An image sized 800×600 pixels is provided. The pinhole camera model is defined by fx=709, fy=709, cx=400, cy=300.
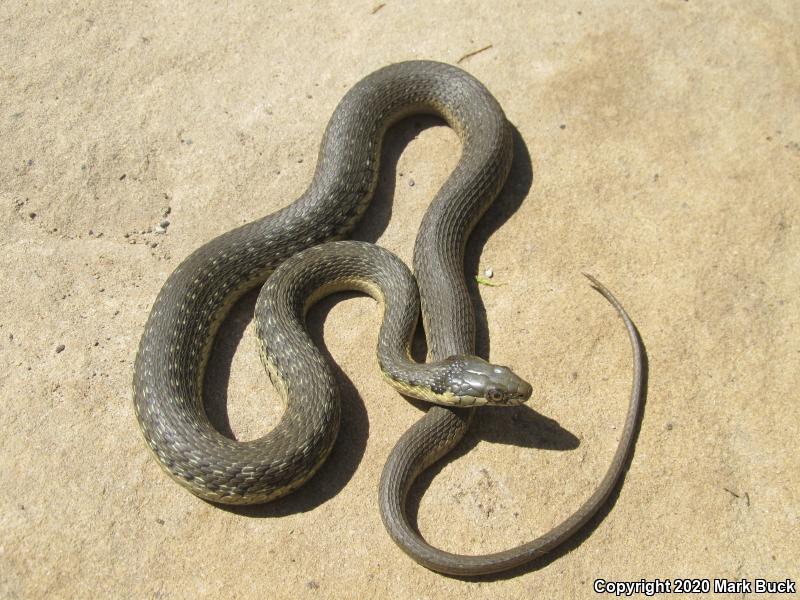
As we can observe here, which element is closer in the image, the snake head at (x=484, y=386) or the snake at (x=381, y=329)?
the snake at (x=381, y=329)

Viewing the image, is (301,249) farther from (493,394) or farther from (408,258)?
(493,394)

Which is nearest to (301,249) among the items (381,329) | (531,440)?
(381,329)

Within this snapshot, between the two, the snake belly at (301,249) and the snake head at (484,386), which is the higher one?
the snake belly at (301,249)

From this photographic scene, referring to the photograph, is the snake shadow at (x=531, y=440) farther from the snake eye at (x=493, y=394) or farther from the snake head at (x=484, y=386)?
the snake eye at (x=493, y=394)

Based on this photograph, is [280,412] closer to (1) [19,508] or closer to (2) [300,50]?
(1) [19,508]

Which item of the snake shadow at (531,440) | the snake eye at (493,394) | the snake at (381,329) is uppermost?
the snake at (381,329)

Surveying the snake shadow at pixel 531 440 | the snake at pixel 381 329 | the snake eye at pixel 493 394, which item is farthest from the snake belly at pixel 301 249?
the snake eye at pixel 493 394

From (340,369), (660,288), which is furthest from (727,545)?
(340,369)
